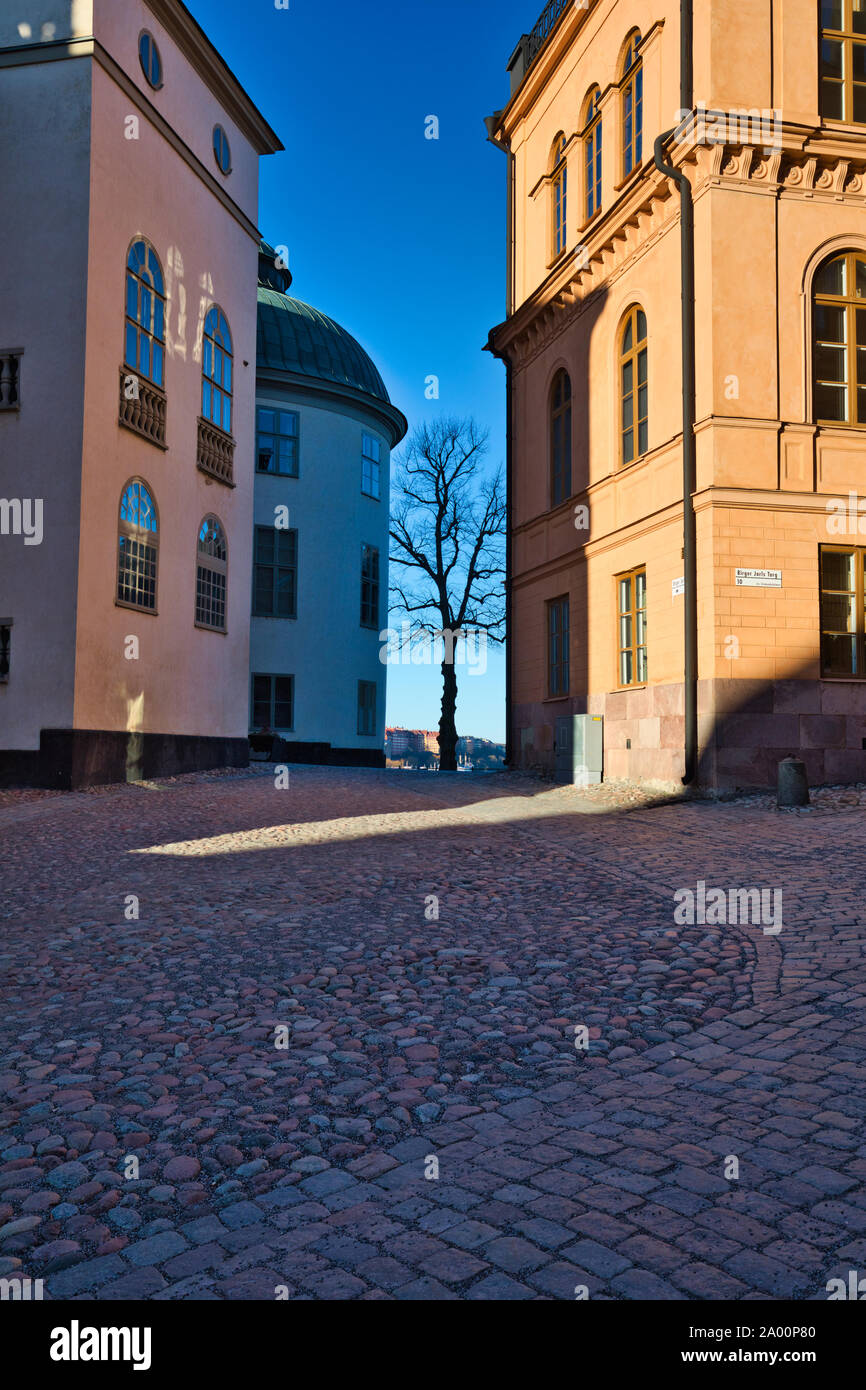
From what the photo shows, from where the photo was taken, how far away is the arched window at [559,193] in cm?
2005

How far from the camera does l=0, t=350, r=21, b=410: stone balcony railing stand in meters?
15.9

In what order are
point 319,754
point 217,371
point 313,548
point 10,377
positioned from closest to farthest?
point 10,377 < point 217,371 < point 319,754 < point 313,548

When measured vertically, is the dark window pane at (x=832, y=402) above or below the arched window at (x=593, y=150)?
below

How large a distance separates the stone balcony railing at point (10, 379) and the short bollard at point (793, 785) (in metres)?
12.3

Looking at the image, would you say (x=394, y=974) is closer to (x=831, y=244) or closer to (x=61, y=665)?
(x=61, y=665)

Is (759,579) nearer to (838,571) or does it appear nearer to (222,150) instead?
(838,571)

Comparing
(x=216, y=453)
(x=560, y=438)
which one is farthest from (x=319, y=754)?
(x=560, y=438)

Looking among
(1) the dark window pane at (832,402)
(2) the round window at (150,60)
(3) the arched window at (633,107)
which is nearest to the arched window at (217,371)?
(2) the round window at (150,60)

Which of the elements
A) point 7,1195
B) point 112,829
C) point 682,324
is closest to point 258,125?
point 682,324

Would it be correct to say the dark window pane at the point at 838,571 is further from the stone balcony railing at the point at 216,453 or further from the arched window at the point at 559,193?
the stone balcony railing at the point at 216,453

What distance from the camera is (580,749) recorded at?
1714 centimetres

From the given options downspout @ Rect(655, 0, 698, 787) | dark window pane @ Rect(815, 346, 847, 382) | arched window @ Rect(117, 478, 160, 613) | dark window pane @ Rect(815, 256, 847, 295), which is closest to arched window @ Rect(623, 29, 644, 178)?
downspout @ Rect(655, 0, 698, 787)

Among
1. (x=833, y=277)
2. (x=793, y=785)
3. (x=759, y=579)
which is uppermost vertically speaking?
(x=833, y=277)

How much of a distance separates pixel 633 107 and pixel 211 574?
36.5 feet
